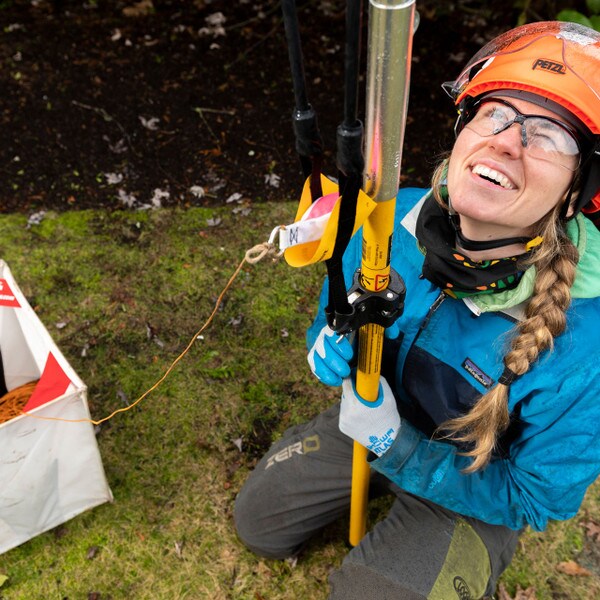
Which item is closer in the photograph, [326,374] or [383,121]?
[383,121]

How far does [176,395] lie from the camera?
414 cm

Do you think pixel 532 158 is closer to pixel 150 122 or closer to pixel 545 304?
pixel 545 304

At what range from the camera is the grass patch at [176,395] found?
3445 millimetres

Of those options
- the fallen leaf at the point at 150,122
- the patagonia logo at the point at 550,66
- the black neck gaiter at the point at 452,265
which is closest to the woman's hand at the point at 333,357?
the black neck gaiter at the point at 452,265

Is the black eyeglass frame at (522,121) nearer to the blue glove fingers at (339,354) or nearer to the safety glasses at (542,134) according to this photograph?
the safety glasses at (542,134)

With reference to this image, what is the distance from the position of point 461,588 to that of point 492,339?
1136 millimetres

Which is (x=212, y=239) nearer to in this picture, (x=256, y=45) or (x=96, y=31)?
(x=256, y=45)

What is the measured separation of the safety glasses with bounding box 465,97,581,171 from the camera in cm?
198

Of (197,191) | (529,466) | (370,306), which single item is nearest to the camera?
(370,306)

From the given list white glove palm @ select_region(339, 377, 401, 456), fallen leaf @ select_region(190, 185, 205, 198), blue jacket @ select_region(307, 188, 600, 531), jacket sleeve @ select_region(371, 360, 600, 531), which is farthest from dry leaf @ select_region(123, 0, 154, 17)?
jacket sleeve @ select_region(371, 360, 600, 531)

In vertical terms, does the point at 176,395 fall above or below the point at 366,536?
below

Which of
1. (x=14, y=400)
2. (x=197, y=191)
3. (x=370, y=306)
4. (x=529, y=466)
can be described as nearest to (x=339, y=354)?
(x=370, y=306)

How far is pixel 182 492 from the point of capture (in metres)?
3.74

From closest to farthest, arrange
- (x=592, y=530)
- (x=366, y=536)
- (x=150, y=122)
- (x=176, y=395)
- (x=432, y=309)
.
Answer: (x=432, y=309) → (x=366, y=536) → (x=592, y=530) → (x=176, y=395) → (x=150, y=122)
